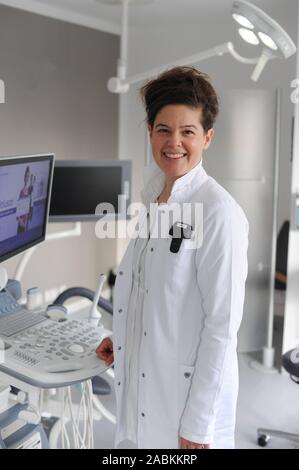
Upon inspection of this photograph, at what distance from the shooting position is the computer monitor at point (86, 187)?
7.24ft

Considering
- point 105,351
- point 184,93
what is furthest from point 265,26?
point 105,351

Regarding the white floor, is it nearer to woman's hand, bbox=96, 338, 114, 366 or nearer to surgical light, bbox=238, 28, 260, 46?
woman's hand, bbox=96, 338, 114, 366

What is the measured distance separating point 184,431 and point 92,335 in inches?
17.3

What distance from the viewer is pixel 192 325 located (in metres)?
1.24

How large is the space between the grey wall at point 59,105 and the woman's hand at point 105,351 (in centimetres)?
192

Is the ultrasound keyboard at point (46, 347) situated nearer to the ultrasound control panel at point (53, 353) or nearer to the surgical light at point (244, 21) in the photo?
the ultrasound control panel at point (53, 353)

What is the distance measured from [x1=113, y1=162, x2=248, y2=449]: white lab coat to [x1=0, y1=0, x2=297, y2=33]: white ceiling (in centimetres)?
219

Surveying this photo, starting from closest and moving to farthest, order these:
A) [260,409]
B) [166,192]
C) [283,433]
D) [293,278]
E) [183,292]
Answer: [183,292] → [166,192] → [283,433] → [260,409] → [293,278]

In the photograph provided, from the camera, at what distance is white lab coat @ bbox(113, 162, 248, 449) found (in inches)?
46.2

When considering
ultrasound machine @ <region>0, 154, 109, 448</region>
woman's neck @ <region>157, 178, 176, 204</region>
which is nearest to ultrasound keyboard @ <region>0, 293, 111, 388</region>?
ultrasound machine @ <region>0, 154, 109, 448</region>

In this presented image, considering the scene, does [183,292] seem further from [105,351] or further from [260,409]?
[260,409]

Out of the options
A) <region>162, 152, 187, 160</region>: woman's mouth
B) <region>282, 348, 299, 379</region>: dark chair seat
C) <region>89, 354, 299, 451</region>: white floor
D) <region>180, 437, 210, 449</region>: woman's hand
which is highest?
<region>162, 152, 187, 160</region>: woman's mouth

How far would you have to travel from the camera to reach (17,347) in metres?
1.44

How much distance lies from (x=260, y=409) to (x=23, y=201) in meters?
1.69
